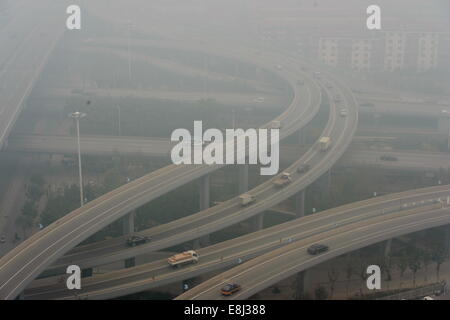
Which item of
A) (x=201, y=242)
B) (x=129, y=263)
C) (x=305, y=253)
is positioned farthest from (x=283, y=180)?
(x=129, y=263)

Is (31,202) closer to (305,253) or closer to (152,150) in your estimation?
(152,150)

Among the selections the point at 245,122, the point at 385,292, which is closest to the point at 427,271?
the point at 385,292

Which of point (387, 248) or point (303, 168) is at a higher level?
point (303, 168)

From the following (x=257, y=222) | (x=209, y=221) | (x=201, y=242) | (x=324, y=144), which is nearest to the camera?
(x=209, y=221)

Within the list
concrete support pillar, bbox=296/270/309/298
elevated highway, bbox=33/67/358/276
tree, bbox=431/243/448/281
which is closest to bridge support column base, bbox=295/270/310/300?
concrete support pillar, bbox=296/270/309/298

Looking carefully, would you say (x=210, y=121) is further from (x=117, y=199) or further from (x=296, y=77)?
(x=117, y=199)

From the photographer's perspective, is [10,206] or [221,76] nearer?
[10,206]
